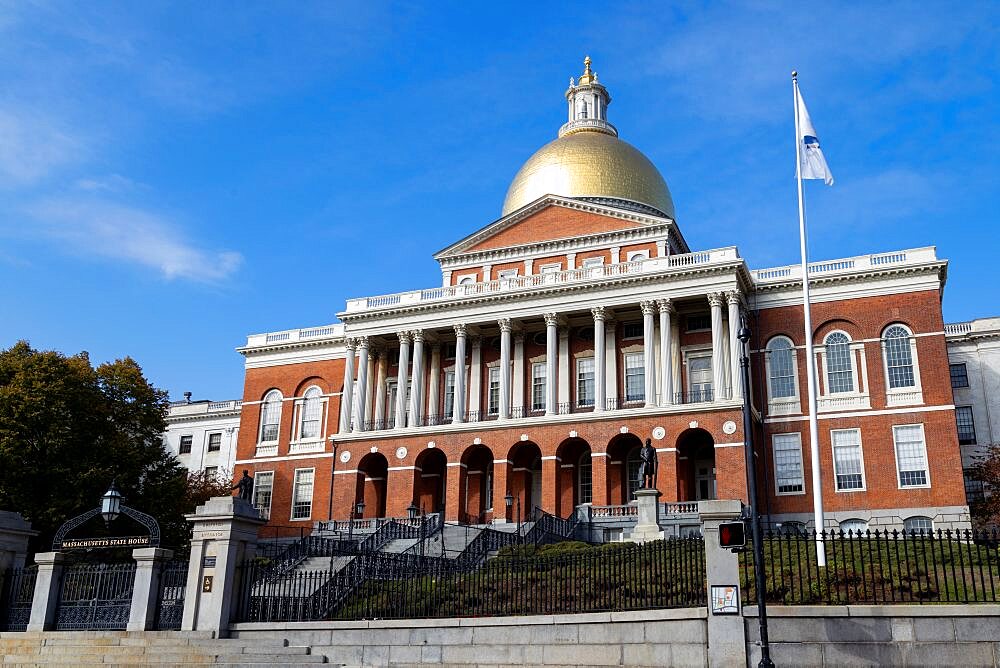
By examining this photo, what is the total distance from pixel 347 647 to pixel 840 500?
102 feet

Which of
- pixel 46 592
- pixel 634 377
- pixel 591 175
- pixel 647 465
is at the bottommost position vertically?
pixel 46 592

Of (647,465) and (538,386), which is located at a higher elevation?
(538,386)

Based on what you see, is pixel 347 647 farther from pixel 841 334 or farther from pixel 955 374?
pixel 955 374

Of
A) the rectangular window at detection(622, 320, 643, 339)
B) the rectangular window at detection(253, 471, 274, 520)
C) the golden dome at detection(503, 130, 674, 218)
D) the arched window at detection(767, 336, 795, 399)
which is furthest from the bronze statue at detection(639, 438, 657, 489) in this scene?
the rectangular window at detection(253, 471, 274, 520)

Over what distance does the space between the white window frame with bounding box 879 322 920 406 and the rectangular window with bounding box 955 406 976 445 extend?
1154 centimetres

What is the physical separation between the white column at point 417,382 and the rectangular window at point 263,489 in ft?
35.2

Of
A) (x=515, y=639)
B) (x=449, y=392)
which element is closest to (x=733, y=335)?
(x=449, y=392)

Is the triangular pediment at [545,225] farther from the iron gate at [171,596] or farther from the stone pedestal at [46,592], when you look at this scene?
the stone pedestal at [46,592]

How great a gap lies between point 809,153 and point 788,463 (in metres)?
20.4

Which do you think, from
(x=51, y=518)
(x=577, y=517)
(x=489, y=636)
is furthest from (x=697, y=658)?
(x=51, y=518)

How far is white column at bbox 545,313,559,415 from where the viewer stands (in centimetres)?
4994

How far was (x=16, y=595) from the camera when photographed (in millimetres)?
26406

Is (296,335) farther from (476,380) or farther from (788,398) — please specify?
(788,398)

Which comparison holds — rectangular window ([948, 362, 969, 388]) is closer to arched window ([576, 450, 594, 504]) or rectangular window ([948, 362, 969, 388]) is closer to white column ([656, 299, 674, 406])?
white column ([656, 299, 674, 406])
